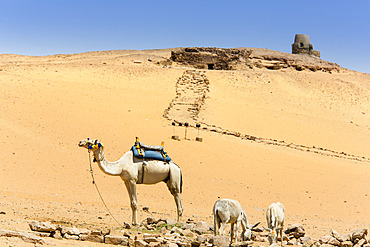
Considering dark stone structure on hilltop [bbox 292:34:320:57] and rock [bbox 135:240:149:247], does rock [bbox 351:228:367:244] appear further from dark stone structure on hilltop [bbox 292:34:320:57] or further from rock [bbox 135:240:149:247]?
dark stone structure on hilltop [bbox 292:34:320:57]

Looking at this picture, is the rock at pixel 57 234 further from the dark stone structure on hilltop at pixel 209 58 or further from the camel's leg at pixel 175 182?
the dark stone structure on hilltop at pixel 209 58

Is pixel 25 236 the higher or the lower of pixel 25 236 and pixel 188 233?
the higher

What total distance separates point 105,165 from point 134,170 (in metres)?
0.81

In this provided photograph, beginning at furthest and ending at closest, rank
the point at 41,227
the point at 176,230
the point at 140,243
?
1. the point at 176,230
2. the point at 41,227
3. the point at 140,243

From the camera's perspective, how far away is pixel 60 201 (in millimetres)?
14055

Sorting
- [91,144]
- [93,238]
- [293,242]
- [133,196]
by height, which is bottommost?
[293,242]

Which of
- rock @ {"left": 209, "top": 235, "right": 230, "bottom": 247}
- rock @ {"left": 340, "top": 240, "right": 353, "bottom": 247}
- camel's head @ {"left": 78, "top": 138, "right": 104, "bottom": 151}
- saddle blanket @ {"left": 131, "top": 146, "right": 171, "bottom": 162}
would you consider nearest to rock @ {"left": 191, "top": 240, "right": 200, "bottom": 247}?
rock @ {"left": 209, "top": 235, "right": 230, "bottom": 247}

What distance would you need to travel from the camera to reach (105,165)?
37.8ft

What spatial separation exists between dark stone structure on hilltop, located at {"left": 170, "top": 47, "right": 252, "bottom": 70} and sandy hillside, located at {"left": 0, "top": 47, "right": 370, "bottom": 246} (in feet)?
34.5

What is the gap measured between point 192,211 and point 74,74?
2887 centimetres

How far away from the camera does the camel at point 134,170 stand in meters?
11.5

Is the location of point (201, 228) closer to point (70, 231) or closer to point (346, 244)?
point (346, 244)

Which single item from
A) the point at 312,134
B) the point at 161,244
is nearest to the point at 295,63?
the point at 312,134

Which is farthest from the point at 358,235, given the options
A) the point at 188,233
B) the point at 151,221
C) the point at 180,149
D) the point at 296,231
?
the point at 180,149
